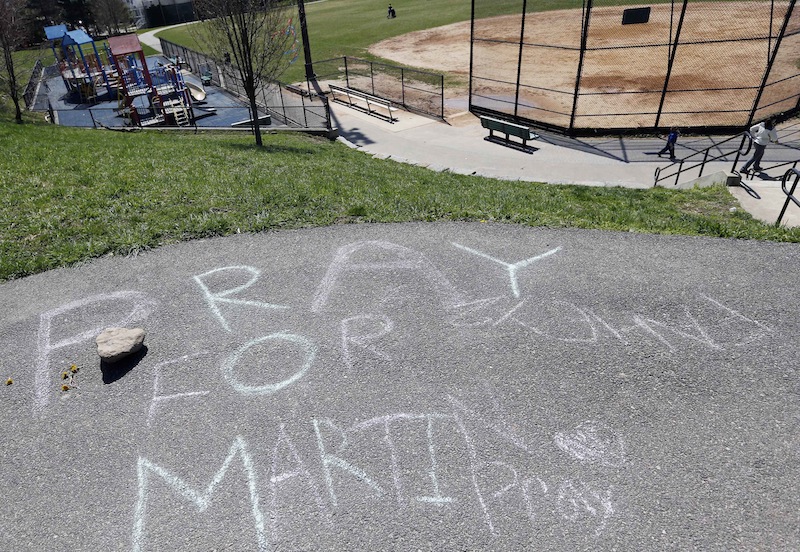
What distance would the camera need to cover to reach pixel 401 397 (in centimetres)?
466

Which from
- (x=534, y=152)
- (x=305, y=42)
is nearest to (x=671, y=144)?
(x=534, y=152)

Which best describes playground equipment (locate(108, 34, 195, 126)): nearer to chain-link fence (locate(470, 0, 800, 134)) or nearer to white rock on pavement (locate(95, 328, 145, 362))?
chain-link fence (locate(470, 0, 800, 134))

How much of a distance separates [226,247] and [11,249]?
295 centimetres

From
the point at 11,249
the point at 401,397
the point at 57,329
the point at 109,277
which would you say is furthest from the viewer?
the point at 11,249

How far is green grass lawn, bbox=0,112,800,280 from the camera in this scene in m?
7.18

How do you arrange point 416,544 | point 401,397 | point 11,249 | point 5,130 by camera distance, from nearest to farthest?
point 416,544
point 401,397
point 11,249
point 5,130

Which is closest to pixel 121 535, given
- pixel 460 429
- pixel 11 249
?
pixel 460 429

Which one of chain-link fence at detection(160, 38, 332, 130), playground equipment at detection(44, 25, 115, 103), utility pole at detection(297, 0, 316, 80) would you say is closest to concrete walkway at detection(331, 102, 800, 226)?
chain-link fence at detection(160, 38, 332, 130)

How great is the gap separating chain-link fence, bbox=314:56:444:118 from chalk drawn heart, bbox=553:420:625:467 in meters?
17.3

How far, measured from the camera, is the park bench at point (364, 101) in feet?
67.4

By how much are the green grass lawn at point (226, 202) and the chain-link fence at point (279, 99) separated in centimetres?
771

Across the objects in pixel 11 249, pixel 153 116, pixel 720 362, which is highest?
pixel 11 249

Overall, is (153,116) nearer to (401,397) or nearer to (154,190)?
(154,190)

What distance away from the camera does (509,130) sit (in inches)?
643
